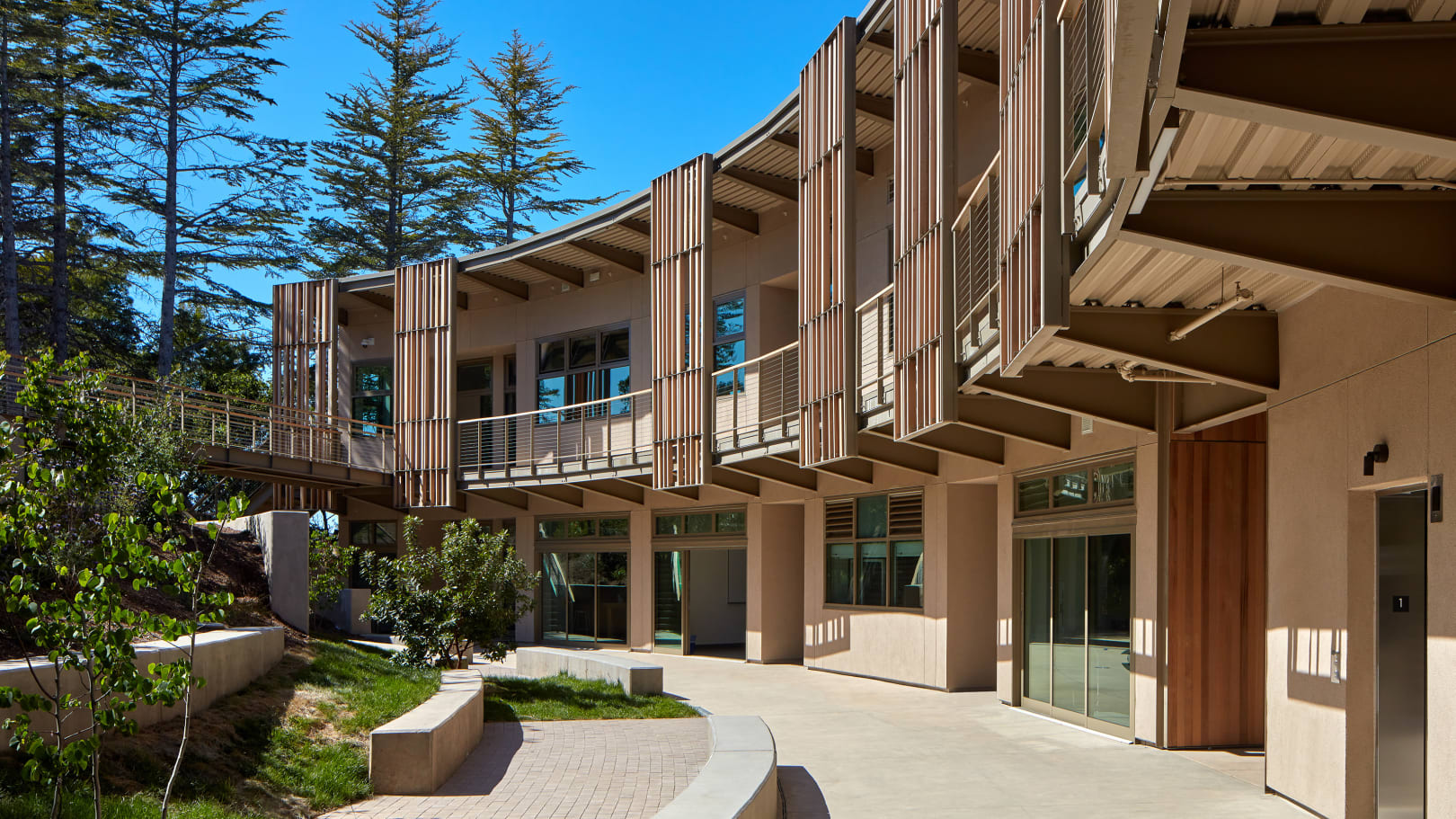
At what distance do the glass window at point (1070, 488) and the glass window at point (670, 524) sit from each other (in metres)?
10.7

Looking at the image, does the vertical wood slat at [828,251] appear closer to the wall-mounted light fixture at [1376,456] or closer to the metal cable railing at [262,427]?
the wall-mounted light fixture at [1376,456]

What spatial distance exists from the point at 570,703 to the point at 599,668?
88.7 inches

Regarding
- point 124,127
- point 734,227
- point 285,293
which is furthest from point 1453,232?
point 124,127

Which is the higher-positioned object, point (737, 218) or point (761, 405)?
point (737, 218)

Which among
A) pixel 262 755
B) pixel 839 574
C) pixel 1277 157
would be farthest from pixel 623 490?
pixel 1277 157

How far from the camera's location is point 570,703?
14.2 m

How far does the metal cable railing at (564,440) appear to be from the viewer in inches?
887

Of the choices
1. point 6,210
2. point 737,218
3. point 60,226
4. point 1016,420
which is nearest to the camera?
point 1016,420

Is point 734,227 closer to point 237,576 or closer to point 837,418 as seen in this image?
point 837,418

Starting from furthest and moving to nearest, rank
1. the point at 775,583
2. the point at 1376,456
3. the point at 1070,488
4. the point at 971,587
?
the point at 775,583 → the point at 971,587 → the point at 1070,488 → the point at 1376,456

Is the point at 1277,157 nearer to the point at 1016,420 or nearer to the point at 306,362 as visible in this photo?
the point at 1016,420

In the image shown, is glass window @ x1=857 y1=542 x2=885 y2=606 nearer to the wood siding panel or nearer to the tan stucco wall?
the wood siding panel

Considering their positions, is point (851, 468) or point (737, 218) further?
point (737, 218)

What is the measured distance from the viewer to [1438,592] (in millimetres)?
6844
